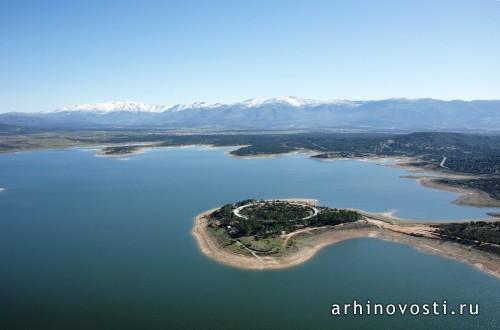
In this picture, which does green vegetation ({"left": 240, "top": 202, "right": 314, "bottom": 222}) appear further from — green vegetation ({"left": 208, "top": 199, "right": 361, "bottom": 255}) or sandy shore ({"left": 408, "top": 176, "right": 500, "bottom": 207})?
sandy shore ({"left": 408, "top": 176, "right": 500, "bottom": 207})

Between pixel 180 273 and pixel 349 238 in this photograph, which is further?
pixel 349 238

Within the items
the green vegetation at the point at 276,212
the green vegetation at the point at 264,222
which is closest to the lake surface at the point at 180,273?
the green vegetation at the point at 264,222

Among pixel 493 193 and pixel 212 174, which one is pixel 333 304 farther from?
pixel 212 174

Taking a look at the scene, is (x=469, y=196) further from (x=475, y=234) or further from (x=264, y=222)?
(x=264, y=222)

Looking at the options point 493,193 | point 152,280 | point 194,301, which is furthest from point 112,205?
point 493,193

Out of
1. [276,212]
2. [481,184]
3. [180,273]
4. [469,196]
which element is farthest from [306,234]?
[481,184]

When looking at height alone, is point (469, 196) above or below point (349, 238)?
above

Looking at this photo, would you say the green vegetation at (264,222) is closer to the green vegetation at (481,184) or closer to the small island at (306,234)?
the small island at (306,234)
